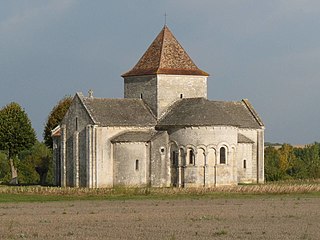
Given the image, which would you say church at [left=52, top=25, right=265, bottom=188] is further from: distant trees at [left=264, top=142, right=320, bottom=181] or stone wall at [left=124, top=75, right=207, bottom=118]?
distant trees at [left=264, top=142, right=320, bottom=181]

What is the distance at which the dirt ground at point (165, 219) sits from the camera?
97.5 feet

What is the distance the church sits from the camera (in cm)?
6881

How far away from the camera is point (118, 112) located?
233 feet

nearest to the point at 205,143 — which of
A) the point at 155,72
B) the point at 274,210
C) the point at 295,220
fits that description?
the point at 155,72

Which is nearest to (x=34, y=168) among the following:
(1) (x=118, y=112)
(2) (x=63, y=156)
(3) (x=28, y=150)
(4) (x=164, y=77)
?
(3) (x=28, y=150)

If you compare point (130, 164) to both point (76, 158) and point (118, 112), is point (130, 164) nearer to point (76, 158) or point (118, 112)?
point (118, 112)

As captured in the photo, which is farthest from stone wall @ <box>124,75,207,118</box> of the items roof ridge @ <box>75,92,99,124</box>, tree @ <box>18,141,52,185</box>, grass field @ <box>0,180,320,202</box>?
tree @ <box>18,141,52,185</box>

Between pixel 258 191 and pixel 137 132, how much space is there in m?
14.3

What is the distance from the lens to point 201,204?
47938 mm

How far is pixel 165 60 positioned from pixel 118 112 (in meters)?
6.48

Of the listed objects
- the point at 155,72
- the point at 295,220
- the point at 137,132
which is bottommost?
the point at 295,220

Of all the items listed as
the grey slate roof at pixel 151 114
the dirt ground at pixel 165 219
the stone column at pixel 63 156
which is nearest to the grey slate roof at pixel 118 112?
the grey slate roof at pixel 151 114

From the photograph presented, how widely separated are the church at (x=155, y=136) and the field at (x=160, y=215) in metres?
8.05

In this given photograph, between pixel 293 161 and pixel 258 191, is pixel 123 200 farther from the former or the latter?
pixel 293 161
